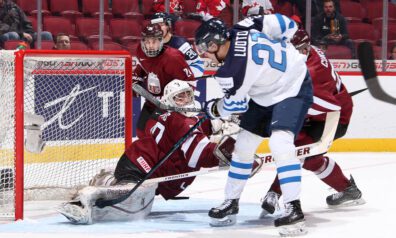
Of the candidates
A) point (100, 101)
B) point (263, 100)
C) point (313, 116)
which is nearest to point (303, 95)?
point (263, 100)

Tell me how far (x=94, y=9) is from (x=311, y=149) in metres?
3.12

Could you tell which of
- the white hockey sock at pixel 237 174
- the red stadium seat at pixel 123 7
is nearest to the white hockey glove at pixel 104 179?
the white hockey sock at pixel 237 174

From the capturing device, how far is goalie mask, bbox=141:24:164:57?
16.4 ft

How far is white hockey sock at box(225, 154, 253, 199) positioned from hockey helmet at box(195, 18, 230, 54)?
1.76 ft

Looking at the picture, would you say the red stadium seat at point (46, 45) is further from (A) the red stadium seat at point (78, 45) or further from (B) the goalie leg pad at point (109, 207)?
(B) the goalie leg pad at point (109, 207)

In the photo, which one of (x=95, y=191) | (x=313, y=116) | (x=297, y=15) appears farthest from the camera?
(x=297, y=15)

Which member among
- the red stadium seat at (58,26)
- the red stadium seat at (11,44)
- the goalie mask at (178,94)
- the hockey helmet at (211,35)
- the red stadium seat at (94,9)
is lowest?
the red stadium seat at (11,44)

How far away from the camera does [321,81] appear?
486 cm

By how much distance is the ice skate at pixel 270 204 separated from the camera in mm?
4699

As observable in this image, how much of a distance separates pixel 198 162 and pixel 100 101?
98 centimetres

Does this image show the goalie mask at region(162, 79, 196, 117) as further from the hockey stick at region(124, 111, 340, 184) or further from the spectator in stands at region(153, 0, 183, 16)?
the spectator in stands at region(153, 0, 183, 16)

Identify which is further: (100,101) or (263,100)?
(100,101)

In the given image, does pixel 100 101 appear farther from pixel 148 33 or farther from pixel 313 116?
pixel 313 116

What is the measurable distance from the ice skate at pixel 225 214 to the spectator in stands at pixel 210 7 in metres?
3.27
